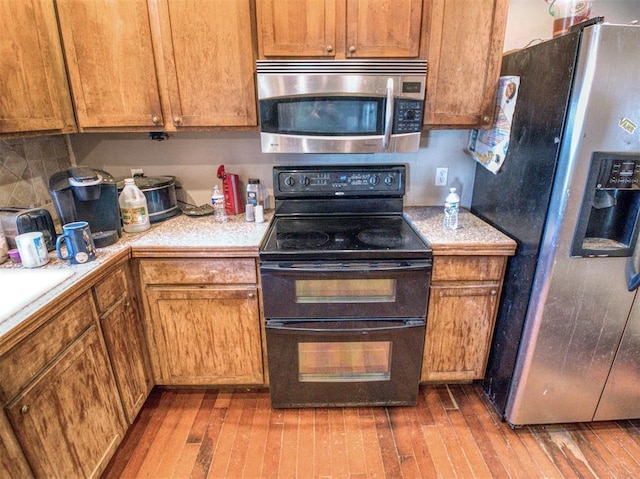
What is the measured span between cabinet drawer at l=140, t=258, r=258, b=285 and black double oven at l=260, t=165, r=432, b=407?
123mm

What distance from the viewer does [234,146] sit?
2008 mm

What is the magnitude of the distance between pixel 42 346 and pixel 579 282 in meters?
1.89

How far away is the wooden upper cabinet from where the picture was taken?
1479 millimetres

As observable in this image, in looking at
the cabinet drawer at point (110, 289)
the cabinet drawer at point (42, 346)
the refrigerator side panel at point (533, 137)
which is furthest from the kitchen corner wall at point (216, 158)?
the cabinet drawer at point (42, 346)

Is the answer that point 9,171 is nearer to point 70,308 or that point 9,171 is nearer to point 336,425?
point 70,308

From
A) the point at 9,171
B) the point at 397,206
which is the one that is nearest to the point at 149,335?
the point at 9,171

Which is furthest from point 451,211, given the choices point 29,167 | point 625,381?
point 29,167

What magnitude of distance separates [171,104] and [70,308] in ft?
3.16

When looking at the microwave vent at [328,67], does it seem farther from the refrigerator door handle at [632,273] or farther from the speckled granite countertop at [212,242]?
the refrigerator door handle at [632,273]

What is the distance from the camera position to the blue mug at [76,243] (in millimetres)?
1330

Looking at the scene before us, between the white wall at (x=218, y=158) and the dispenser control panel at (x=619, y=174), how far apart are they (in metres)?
0.85

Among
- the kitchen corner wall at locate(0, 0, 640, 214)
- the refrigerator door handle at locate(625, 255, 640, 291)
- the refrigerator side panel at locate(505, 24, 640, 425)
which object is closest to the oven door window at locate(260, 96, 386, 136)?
the kitchen corner wall at locate(0, 0, 640, 214)

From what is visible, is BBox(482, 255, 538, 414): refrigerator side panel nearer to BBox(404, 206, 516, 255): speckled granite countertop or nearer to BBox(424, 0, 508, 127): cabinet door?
BBox(404, 206, 516, 255): speckled granite countertop

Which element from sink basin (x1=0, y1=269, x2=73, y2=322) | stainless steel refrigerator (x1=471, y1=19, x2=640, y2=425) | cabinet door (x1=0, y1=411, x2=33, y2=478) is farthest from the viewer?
→ stainless steel refrigerator (x1=471, y1=19, x2=640, y2=425)
